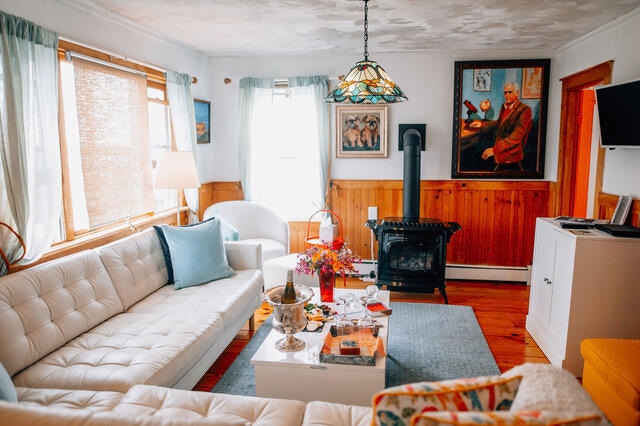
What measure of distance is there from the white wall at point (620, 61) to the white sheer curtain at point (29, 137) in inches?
158

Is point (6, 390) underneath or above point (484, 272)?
above

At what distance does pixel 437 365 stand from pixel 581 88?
316 cm

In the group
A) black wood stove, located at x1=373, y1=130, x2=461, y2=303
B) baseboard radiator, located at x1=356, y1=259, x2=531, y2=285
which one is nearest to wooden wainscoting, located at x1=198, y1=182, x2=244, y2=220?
baseboard radiator, located at x1=356, y1=259, x2=531, y2=285

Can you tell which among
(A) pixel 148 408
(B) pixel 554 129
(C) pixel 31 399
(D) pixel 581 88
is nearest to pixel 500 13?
(D) pixel 581 88

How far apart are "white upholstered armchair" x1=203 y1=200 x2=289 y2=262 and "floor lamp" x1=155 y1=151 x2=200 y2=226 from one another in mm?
1001

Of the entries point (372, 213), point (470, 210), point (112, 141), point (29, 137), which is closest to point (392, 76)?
point (372, 213)

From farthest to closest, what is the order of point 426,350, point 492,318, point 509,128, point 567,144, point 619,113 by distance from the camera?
point 509,128 → point 567,144 → point 492,318 → point 426,350 → point 619,113

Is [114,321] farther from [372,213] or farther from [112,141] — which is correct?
[372,213]

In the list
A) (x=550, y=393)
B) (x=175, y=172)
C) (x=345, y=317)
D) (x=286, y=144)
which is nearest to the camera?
(x=550, y=393)

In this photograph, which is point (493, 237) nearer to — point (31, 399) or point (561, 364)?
point (561, 364)

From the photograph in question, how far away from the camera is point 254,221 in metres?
5.06

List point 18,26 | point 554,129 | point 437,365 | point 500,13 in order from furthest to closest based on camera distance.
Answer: point 554,129, point 500,13, point 437,365, point 18,26

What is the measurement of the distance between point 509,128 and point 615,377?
3.34 metres

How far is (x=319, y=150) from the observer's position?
17.5ft
